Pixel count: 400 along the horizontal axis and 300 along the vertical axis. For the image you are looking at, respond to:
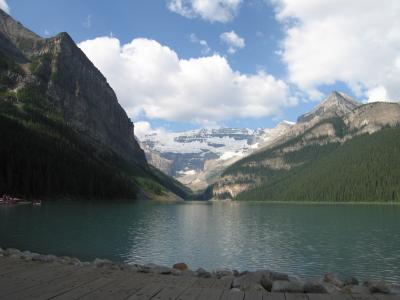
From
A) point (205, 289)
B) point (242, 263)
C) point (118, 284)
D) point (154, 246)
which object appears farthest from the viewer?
point (154, 246)

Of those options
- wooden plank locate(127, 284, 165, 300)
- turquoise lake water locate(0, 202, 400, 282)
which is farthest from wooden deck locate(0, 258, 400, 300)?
turquoise lake water locate(0, 202, 400, 282)

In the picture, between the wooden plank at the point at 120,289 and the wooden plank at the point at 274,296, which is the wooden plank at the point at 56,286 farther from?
the wooden plank at the point at 274,296

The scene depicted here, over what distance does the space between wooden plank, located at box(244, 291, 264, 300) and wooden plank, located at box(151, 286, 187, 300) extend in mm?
2590

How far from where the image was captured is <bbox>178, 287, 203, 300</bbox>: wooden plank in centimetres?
1519

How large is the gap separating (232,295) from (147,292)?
131 inches

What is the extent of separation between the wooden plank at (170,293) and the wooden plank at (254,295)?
8.50ft

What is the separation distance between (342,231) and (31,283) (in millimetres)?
67726

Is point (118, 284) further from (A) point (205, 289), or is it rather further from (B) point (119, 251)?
(B) point (119, 251)

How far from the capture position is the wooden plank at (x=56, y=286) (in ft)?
50.4

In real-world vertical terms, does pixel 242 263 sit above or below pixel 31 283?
below

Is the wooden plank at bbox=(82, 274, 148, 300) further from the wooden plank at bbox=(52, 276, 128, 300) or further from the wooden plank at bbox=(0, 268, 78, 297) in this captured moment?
the wooden plank at bbox=(0, 268, 78, 297)

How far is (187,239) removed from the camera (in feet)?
207

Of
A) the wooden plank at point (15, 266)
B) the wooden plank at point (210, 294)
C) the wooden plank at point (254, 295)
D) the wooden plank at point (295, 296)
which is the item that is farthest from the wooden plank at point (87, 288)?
the wooden plank at point (295, 296)

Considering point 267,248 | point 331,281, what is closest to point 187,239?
point 267,248
